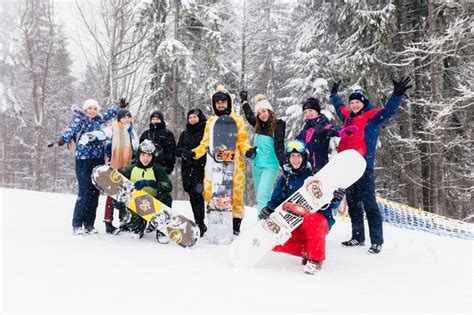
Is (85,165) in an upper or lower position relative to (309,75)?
lower

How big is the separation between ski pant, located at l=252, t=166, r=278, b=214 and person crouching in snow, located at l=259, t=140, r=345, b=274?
30.6 inches

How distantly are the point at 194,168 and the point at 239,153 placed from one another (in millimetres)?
692

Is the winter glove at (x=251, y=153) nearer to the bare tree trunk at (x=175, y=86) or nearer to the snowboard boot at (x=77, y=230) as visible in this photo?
the snowboard boot at (x=77, y=230)

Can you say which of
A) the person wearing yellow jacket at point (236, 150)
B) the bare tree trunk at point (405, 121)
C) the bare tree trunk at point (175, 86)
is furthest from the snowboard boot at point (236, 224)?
the bare tree trunk at point (175, 86)

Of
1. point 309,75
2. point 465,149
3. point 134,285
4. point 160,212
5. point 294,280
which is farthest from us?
point 309,75

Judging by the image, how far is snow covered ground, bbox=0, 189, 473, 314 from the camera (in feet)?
8.93

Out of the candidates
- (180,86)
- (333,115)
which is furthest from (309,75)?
(180,86)

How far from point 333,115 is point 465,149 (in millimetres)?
4150

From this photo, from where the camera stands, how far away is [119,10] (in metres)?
13.6

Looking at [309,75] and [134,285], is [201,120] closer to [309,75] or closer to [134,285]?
[134,285]

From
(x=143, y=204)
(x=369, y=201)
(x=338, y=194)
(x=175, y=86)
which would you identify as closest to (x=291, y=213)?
(x=338, y=194)

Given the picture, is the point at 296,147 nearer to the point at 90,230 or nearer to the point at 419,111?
the point at 90,230

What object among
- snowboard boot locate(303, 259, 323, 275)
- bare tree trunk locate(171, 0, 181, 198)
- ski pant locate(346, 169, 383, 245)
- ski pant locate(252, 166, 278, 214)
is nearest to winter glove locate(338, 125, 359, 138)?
ski pant locate(346, 169, 383, 245)

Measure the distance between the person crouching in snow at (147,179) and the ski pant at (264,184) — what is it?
1.12m
